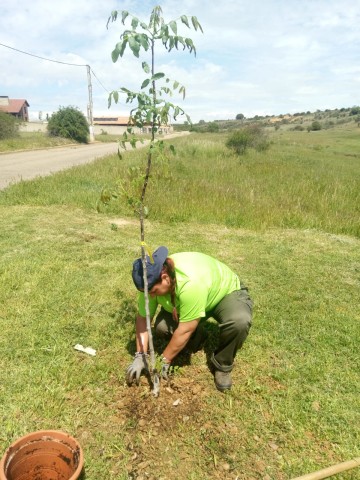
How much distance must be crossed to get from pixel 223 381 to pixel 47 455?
4.51 ft

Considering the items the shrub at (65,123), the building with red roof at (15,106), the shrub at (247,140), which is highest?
the building with red roof at (15,106)

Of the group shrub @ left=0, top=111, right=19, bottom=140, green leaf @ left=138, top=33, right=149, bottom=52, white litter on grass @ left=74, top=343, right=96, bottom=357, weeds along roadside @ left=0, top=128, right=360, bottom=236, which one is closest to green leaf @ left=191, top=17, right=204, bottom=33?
green leaf @ left=138, top=33, right=149, bottom=52

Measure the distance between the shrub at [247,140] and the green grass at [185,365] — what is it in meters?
17.2

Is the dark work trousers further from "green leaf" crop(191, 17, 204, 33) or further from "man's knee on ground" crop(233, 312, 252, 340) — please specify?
"green leaf" crop(191, 17, 204, 33)

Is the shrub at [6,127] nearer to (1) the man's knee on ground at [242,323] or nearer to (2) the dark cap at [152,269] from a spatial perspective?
(2) the dark cap at [152,269]

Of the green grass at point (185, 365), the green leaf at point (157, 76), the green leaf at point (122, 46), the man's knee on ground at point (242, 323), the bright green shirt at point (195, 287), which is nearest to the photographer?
the green leaf at point (122, 46)

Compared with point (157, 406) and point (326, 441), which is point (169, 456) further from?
point (326, 441)

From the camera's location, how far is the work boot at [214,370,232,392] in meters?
2.76

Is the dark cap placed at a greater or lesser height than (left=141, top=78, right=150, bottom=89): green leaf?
lesser

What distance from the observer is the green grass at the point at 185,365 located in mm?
2271

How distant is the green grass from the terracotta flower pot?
0.99 feet

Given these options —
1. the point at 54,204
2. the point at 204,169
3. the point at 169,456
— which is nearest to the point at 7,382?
the point at 169,456


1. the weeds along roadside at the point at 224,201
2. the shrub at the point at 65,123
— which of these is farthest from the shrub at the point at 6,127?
the weeds along roadside at the point at 224,201

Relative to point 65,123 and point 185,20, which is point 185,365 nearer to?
point 185,20
